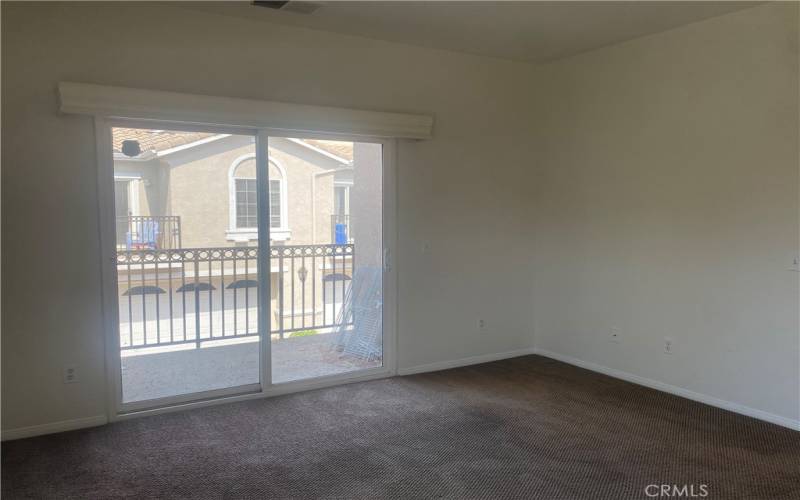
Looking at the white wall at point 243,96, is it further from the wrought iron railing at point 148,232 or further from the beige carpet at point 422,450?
the beige carpet at point 422,450

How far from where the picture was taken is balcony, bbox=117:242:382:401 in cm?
377

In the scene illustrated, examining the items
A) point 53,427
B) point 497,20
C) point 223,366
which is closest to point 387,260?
point 223,366

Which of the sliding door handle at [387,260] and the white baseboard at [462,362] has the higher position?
the sliding door handle at [387,260]

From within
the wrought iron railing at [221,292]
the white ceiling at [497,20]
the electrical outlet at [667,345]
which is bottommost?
the electrical outlet at [667,345]

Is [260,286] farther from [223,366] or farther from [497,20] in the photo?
[497,20]

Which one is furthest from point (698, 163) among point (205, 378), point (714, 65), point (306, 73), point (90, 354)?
point (90, 354)

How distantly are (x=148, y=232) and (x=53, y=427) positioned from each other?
4.41 ft

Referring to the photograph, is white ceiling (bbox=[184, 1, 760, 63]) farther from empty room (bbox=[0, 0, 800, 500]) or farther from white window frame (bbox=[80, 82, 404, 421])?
white window frame (bbox=[80, 82, 404, 421])

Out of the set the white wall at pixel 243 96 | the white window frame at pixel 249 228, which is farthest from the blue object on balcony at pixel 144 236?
the white window frame at pixel 249 228

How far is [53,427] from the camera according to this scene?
345 centimetres

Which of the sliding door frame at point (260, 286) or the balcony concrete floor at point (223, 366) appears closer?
the sliding door frame at point (260, 286)

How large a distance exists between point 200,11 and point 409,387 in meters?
3.08

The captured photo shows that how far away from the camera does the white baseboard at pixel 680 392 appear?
11.7ft

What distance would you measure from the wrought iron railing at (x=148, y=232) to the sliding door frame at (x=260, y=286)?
8cm
